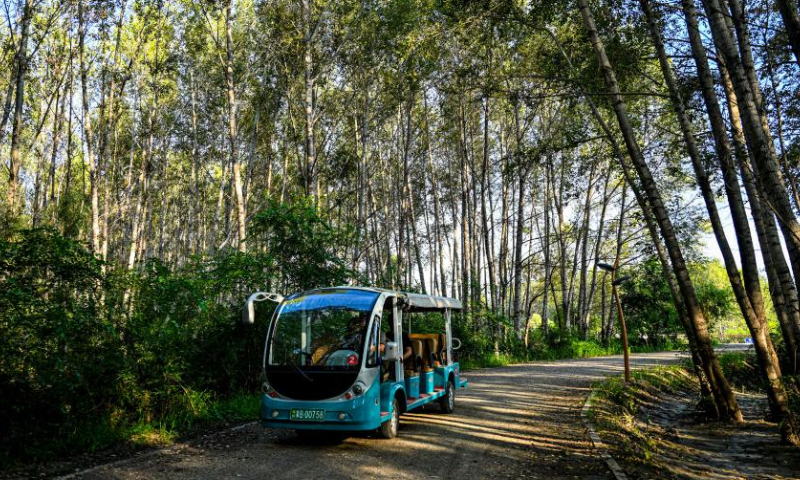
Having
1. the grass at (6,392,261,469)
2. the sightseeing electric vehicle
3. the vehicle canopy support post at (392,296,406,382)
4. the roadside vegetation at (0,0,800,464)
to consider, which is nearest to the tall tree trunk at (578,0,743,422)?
the roadside vegetation at (0,0,800,464)

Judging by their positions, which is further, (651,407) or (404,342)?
(651,407)

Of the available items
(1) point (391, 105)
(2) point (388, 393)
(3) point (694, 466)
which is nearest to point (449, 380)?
(2) point (388, 393)

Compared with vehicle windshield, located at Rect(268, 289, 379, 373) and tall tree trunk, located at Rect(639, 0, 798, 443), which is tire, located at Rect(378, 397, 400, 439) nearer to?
vehicle windshield, located at Rect(268, 289, 379, 373)

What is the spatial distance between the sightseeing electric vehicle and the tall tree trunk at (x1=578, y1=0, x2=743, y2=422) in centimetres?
404

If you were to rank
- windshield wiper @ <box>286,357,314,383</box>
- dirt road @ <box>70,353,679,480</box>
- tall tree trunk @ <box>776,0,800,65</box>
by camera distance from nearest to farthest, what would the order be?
tall tree trunk @ <box>776,0,800,65</box> < dirt road @ <box>70,353,679,480</box> < windshield wiper @ <box>286,357,314,383</box>

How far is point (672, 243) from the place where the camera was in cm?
802

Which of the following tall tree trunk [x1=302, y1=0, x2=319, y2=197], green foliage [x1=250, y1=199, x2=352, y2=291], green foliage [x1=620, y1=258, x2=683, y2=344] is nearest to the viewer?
green foliage [x1=250, y1=199, x2=352, y2=291]

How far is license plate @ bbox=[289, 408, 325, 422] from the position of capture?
6.26 metres

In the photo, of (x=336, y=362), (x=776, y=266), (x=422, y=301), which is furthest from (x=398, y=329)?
(x=776, y=266)

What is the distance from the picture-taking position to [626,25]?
10.5 metres

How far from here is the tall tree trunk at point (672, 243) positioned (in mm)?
8070

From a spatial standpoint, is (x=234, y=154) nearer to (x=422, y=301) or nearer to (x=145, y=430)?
(x=422, y=301)

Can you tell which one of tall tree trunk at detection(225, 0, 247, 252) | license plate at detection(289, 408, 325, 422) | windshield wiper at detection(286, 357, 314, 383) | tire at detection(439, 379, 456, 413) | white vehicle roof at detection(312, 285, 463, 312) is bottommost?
tire at detection(439, 379, 456, 413)

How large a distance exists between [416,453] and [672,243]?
4.93 metres
